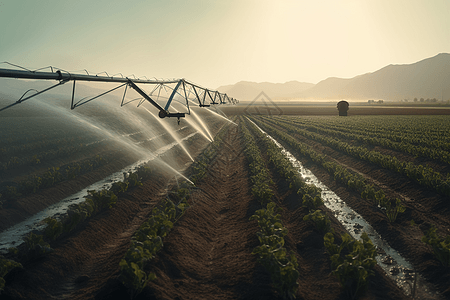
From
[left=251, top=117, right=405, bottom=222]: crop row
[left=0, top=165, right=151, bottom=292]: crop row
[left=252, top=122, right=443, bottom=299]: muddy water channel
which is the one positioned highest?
[left=0, top=165, right=151, bottom=292]: crop row

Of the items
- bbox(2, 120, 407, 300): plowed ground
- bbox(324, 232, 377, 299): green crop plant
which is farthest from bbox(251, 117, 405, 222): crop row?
bbox(324, 232, 377, 299): green crop plant

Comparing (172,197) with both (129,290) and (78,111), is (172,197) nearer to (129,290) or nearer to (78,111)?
(129,290)

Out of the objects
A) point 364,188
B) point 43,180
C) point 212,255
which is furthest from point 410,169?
point 43,180

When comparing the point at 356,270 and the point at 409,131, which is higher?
the point at 356,270

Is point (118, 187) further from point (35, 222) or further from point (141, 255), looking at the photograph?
point (141, 255)

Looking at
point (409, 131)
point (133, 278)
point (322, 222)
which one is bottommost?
point (409, 131)

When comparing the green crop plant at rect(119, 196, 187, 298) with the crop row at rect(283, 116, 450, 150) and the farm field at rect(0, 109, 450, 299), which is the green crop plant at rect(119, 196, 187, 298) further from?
the crop row at rect(283, 116, 450, 150)

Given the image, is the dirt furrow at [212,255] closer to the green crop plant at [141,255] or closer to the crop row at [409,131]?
the green crop plant at [141,255]

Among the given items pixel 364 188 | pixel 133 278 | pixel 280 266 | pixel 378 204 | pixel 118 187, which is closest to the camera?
pixel 133 278
